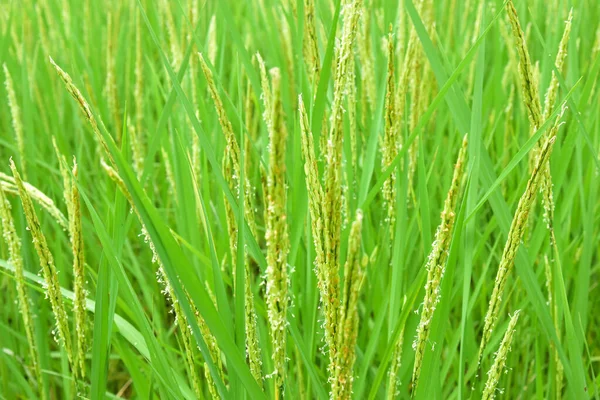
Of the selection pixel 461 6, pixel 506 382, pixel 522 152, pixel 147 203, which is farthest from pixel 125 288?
pixel 461 6

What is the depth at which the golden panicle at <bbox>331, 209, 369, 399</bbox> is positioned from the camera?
1.71ft

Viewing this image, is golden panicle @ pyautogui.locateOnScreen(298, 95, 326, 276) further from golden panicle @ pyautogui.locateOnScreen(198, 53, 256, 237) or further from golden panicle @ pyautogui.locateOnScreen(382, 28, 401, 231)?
golden panicle @ pyautogui.locateOnScreen(382, 28, 401, 231)

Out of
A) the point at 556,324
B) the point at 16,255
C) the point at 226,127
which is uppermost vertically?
the point at 226,127

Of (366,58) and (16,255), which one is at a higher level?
(366,58)

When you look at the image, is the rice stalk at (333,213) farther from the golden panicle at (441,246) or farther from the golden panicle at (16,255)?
the golden panicle at (16,255)

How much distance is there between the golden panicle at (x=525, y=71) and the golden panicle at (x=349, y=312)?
16.5 inches

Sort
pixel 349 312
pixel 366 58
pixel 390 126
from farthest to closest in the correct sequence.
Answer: pixel 366 58 → pixel 390 126 → pixel 349 312

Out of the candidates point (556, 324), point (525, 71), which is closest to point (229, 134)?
point (525, 71)

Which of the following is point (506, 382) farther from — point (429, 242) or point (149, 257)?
point (149, 257)

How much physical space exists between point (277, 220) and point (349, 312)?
0.33 feet

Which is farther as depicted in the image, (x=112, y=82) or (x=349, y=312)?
(x=112, y=82)

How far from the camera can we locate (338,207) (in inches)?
23.6

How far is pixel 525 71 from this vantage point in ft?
2.83

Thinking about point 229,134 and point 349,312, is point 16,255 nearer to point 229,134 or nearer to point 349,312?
point 229,134
